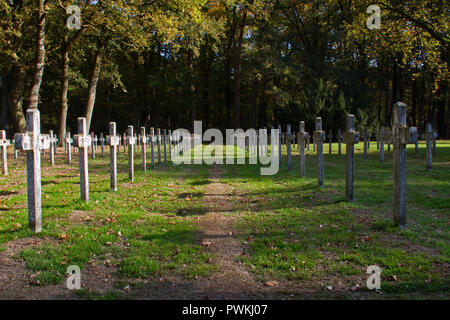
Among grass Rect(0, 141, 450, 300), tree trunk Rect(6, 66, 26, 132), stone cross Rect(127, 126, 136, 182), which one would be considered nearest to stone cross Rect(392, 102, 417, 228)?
grass Rect(0, 141, 450, 300)

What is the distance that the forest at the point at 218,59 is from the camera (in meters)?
20.8

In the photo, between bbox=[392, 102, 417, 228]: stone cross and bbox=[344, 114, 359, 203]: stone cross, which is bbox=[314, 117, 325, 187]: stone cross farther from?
bbox=[392, 102, 417, 228]: stone cross

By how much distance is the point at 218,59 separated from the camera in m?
55.0

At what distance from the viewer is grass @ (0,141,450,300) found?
4773mm

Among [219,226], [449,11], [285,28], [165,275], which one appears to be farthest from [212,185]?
[285,28]

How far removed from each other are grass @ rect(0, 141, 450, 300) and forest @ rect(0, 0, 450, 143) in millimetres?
12555

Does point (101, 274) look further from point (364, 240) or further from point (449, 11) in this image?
point (449, 11)

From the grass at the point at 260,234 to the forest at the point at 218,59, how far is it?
12555 mm

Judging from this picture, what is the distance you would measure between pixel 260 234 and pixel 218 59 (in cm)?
5063

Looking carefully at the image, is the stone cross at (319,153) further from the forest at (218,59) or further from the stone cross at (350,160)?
the forest at (218,59)

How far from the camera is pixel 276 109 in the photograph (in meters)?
43.9
